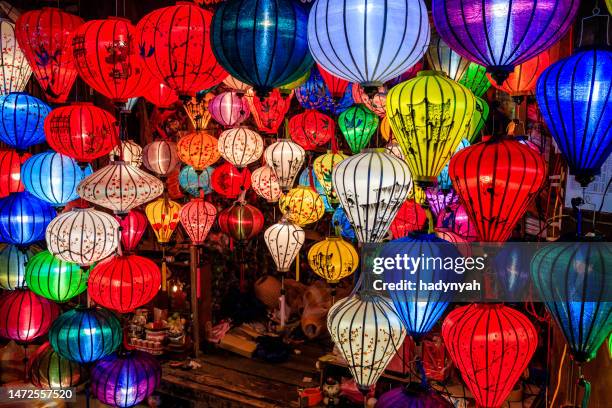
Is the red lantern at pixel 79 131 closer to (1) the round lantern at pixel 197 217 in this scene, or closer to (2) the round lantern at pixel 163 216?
(1) the round lantern at pixel 197 217

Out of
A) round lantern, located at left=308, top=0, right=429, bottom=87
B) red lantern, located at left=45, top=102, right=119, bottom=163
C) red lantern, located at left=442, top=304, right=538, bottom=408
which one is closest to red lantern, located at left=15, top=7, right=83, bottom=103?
red lantern, located at left=45, top=102, right=119, bottom=163

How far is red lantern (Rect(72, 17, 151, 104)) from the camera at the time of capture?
2.95 meters

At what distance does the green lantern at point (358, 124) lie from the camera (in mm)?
3568

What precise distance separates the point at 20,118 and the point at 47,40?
68 cm

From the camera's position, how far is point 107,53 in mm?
2959

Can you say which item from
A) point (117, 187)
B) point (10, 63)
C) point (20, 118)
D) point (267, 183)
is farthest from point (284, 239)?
point (10, 63)

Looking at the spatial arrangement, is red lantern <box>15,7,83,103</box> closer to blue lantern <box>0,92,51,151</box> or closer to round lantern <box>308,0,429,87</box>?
blue lantern <box>0,92,51,151</box>

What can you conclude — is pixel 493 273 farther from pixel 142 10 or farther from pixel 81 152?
pixel 142 10

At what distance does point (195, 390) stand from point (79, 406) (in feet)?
4.44

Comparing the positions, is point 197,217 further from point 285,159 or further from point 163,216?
point 285,159

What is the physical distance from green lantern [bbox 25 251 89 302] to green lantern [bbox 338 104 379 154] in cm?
204

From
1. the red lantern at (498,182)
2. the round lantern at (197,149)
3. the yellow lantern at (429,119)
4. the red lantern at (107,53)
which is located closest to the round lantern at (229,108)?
the round lantern at (197,149)

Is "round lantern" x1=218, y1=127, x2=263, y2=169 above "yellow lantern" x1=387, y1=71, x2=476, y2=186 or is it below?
below

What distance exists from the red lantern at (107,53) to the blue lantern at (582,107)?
203 cm
